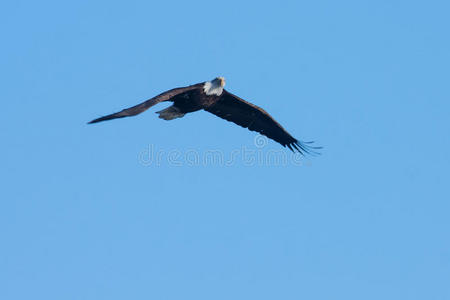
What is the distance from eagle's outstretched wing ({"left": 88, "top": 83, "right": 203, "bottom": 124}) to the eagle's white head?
227 mm

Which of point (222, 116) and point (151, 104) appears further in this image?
point (222, 116)

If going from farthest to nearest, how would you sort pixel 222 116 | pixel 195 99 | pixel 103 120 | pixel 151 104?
pixel 222 116
pixel 195 99
pixel 151 104
pixel 103 120

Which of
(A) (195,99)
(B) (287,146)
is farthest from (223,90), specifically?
(B) (287,146)

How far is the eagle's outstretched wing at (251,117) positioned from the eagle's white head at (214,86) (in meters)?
0.66

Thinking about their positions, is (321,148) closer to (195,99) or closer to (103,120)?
(195,99)

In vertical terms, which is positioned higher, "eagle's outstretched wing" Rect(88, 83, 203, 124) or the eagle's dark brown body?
the eagle's dark brown body

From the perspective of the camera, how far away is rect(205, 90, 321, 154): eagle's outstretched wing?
23.5 metres

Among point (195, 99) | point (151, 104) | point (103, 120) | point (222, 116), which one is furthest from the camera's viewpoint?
point (222, 116)

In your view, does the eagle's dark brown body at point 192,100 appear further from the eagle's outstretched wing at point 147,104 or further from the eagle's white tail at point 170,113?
the eagle's outstretched wing at point 147,104

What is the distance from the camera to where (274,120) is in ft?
79.7

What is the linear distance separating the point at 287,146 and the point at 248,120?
5.34ft

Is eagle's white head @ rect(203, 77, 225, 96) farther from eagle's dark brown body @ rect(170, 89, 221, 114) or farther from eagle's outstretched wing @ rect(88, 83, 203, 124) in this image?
eagle's outstretched wing @ rect(88, 83, 203, 124)

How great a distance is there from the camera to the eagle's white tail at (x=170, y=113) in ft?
72.3

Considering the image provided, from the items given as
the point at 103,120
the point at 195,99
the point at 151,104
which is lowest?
the point at 103,120
